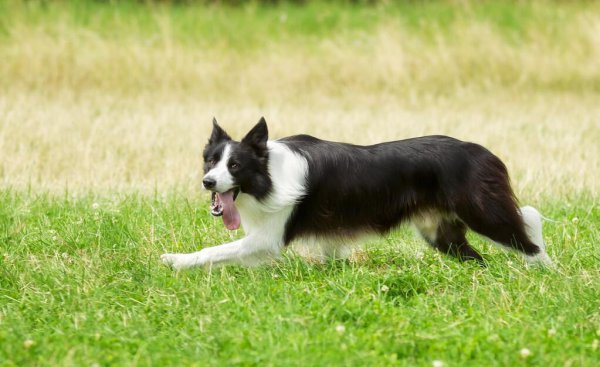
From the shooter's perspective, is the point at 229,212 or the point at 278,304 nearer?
the point at 278,304

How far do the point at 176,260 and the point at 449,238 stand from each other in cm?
175

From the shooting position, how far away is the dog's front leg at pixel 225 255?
6.04 metres

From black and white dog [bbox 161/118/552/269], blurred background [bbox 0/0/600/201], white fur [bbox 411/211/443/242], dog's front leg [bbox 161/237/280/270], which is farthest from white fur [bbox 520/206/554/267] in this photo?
blurred background [bbox 0/0/600/201]

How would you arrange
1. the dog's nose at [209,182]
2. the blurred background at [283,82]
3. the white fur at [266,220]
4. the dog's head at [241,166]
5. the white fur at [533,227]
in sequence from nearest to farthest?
the dog's nose at [209,182], the dog's head at [241,166], the white fur at [266,220], the white fur at [533,227], the blurred background at [283,82]

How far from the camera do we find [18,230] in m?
6.88

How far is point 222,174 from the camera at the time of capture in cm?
585

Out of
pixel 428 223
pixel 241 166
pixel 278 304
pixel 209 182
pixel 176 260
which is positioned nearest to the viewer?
pixel 278 304

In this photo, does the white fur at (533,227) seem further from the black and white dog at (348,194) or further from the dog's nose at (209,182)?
the dog's nose at (209,182)

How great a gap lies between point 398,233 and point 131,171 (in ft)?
11.7

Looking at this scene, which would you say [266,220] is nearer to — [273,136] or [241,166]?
[241,166]

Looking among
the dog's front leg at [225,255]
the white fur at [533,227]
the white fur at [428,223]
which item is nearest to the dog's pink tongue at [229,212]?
the dog's front leg at [225,255]

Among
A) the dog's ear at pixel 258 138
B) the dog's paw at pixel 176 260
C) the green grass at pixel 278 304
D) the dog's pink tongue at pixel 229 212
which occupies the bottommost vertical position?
the green grass at pixel 278 304

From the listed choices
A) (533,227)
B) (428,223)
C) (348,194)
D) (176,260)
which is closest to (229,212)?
(176,260)

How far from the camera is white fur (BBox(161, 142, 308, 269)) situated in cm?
604
